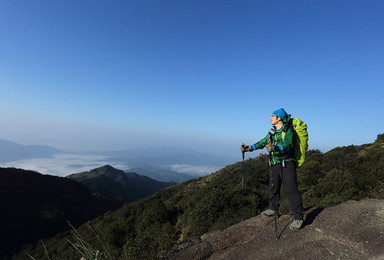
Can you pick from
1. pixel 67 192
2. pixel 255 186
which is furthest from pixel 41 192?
pixel 255 186

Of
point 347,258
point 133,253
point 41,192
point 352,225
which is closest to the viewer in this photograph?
point 347,258

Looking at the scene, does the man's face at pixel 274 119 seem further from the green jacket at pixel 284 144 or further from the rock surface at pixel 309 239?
the rock surface at pixel 309 239

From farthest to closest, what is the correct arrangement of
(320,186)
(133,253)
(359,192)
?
(320,186)
(359,192)
(133,253)

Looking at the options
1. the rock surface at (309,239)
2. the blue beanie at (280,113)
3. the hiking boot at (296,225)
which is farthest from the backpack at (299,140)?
the rock surface at (309,239)

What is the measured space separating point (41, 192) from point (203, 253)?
6928 centimetres

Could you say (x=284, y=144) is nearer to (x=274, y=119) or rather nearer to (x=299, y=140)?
(x=299, y=140)

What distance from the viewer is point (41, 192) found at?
56.6 meters

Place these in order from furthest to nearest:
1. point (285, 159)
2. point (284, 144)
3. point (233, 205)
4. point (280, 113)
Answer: point (233, 205)
point (280, 113)
point (285, 159)
point (284, 144)

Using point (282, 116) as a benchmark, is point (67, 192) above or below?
below

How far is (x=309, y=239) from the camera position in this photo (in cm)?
388

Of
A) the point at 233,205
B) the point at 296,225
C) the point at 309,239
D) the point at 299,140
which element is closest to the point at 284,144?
the point at 299,140

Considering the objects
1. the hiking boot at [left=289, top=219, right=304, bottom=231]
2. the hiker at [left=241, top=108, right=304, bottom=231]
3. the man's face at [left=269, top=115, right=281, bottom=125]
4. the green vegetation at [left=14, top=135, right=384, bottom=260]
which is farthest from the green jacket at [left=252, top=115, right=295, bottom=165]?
the green vegetation at [left=14, top=135, right=384, bottom=260]

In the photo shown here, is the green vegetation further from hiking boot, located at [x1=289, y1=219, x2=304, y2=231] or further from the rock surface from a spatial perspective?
hiking boot, located at [x1=289, y1=219, x2=304, y2=231]

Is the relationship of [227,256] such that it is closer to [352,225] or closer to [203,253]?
[203,253]
